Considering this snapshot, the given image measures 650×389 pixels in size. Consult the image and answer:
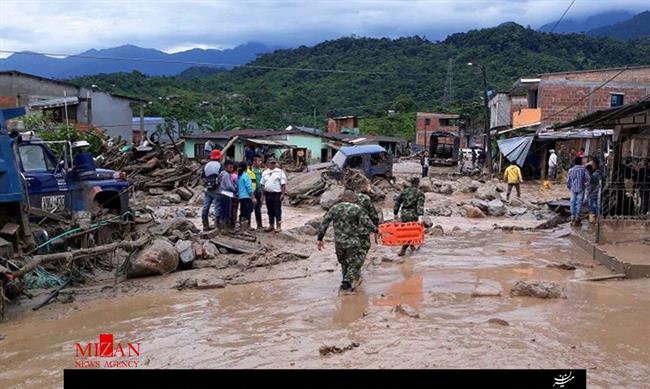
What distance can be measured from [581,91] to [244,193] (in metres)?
27.5

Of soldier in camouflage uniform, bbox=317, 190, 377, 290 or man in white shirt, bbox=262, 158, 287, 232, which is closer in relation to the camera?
soldier in camouflage uniform, bbox=317, 190, 377, 290

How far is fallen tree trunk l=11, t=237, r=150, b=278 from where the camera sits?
793 cm

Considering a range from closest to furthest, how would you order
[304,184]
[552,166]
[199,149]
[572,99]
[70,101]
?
[304,184]
[552,166]
[70,101]
[572,99]
[199,149]

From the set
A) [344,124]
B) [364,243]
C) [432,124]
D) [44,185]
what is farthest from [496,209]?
[432,124]

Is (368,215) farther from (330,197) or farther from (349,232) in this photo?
(330,197)

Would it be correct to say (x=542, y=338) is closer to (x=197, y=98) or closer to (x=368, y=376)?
(x=368, y=376)

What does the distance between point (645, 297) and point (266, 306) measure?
512cm

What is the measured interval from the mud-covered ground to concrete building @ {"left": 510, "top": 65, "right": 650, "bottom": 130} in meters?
25.3

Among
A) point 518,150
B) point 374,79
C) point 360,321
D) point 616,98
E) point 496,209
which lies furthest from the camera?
point 374,79

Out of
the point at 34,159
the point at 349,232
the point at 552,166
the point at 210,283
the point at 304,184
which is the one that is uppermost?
the point at 34,159

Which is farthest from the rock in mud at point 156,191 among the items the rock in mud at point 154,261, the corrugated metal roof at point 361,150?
the rock in mud at point 154,261

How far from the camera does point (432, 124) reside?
211ft

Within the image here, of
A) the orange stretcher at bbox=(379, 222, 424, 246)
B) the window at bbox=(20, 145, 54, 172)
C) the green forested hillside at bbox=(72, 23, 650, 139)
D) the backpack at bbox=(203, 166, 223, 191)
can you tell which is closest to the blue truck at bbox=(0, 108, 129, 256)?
the window at bbox=(20, 145, 54, 172)

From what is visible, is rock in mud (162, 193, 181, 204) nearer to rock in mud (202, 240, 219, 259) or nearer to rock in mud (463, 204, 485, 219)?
rock in mud (463, 204, 485, 219)
